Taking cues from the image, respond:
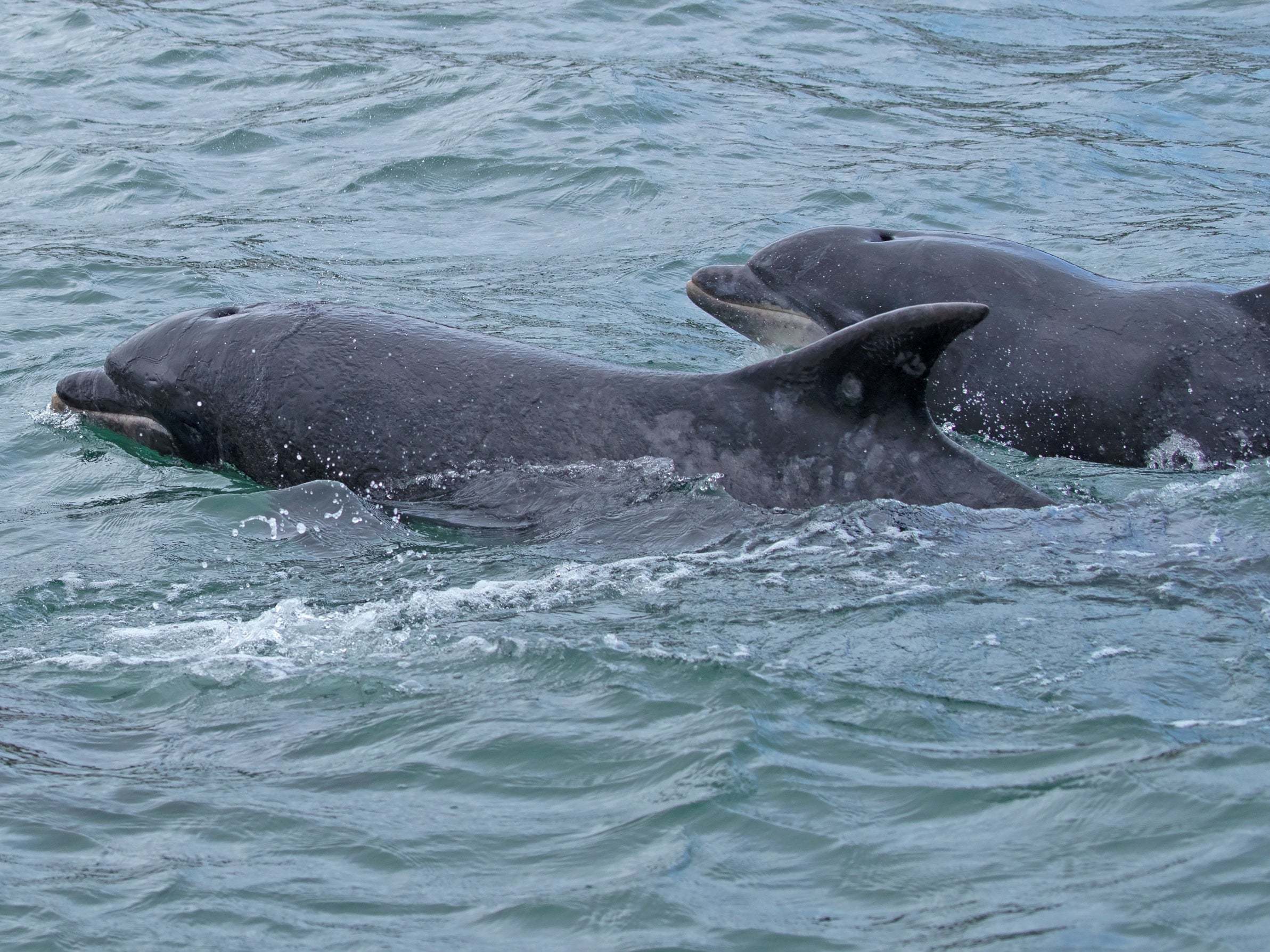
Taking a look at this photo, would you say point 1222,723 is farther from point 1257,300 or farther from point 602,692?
point 1257,300

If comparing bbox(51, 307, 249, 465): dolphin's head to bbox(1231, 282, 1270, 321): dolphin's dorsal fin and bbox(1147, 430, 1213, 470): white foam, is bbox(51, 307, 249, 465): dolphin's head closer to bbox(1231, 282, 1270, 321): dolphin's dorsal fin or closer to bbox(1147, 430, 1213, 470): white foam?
bbox(1147, 430, 1213, 470): white foam

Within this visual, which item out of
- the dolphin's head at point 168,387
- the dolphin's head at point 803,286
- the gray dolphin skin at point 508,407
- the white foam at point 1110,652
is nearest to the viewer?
the white foam at point 1110,652

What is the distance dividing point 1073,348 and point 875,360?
103 inches

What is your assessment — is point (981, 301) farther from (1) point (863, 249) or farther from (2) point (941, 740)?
(2) point (941, 740)

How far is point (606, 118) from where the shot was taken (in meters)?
19.9

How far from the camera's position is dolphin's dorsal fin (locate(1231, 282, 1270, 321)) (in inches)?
399

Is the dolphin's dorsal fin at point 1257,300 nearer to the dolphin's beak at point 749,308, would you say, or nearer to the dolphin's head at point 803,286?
the dolphin's head at point 803,286

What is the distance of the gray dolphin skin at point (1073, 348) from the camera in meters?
10.1

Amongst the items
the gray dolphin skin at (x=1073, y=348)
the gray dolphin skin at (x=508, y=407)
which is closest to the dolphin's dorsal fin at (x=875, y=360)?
the gray dolphin skin at (x=508, y=407)

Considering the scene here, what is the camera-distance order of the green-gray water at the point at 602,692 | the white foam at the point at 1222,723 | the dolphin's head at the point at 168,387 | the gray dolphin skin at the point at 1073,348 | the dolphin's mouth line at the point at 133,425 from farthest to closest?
the dolphin's mouth line at the point at 133,425, the gray dolphin skin at the point at 1073,348, the dolphin's head at the point at 168,387, the white foam at the point at 1222,723, the green-gray water at the point at 602,692

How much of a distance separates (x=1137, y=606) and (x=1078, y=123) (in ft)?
46.1

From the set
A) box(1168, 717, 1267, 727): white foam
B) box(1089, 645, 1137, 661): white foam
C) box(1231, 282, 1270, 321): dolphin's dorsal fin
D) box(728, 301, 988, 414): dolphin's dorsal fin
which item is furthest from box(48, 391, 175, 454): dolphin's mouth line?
box(1231, 282, 1270, 321): dolphin's dorsal fin

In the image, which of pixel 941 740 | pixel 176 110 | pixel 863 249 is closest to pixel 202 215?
pixel 176 110

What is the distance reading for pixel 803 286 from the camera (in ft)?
36.3
